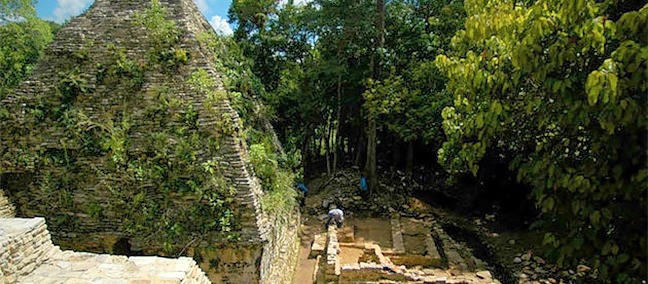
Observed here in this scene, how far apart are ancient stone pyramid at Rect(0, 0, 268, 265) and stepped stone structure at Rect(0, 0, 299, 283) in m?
0.02

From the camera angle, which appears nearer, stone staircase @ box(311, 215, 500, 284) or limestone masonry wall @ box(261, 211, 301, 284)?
limestone masonry wall @ box(261, 211, 301, 284)

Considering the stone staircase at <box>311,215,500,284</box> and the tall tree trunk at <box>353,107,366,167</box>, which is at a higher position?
the tall tree trunk at <box>353,107,366,167</box>

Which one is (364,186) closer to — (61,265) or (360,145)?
(360,145)

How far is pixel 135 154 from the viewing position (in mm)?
8195

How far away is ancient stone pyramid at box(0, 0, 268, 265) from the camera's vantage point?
25.3 ft

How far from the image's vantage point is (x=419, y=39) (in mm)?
13453

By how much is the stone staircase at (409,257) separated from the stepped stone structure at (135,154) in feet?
4.24

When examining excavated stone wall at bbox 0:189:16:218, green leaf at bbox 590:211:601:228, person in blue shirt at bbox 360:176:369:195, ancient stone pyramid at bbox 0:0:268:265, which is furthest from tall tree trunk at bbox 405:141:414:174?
green leaf at bbox 590:211:601:228

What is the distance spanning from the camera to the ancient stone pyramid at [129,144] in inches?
304

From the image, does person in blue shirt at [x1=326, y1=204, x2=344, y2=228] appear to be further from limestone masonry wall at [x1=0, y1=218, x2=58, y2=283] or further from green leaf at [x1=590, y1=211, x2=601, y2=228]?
green leaf at [x1=590, y1=211, x2=601, y2=228]

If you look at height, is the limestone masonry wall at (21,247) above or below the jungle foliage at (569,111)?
below

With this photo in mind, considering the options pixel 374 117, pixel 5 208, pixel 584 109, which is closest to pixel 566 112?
pixel 584 109

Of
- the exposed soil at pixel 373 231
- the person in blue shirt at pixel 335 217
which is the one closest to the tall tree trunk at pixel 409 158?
the exposed soil at pixel 373 231

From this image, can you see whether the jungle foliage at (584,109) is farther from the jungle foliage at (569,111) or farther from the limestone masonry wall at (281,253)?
the limestone masonry wall at (281,253)
